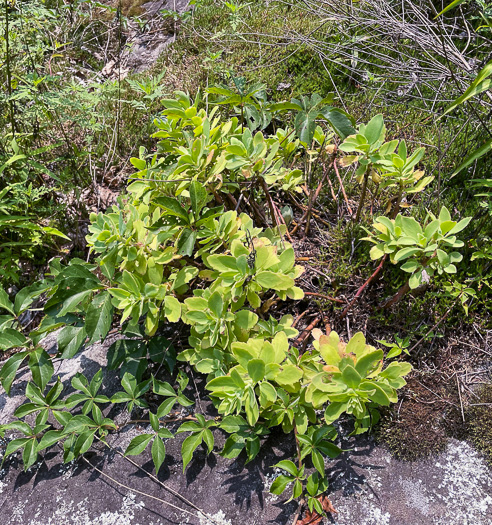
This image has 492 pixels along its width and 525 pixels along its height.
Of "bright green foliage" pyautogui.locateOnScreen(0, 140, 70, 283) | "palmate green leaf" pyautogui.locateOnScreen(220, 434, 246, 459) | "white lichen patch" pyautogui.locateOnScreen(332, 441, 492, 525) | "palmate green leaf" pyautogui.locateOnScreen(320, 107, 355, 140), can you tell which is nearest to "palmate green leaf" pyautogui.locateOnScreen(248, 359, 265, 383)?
"palmate green leaf" pyautogui.locateOnScreen(220, 434, 246, 459)

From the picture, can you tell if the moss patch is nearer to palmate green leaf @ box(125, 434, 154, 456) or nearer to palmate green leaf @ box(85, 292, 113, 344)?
palmate green leaf @ box(125, 434, 154, 456)

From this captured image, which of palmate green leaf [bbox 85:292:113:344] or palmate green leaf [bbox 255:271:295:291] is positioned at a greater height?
palmate green leaf [bbox 255:271:295:291]

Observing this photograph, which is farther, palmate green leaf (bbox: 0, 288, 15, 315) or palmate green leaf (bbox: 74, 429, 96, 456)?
palmate green leaf (bbox: 0, 288, 15, 315)

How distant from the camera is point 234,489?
1629 mm

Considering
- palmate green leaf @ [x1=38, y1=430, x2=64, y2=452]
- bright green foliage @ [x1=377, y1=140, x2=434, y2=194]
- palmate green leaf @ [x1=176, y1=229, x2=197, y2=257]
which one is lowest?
palmate green leaf @ [x1=38, y1=430, x2=64, y2=452]

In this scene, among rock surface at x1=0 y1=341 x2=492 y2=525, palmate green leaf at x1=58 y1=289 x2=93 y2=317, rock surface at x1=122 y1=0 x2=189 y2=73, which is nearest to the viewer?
rock surface at x1=0 y1=341 x2=492 y2=525

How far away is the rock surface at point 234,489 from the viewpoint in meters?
1.52

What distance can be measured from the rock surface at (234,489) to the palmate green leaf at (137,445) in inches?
4.6

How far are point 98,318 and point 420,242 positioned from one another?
4.37ft

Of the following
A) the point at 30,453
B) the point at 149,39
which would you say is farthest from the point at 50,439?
the point at 149,39

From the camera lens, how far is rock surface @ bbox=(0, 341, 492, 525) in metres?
1.52

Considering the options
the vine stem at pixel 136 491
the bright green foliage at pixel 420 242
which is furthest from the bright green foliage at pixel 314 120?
the vine stem at pixel 136 491

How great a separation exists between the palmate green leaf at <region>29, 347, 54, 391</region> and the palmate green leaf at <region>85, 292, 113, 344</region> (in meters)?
0.26

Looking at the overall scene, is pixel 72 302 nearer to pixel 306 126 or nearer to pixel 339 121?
pixel 306 126
